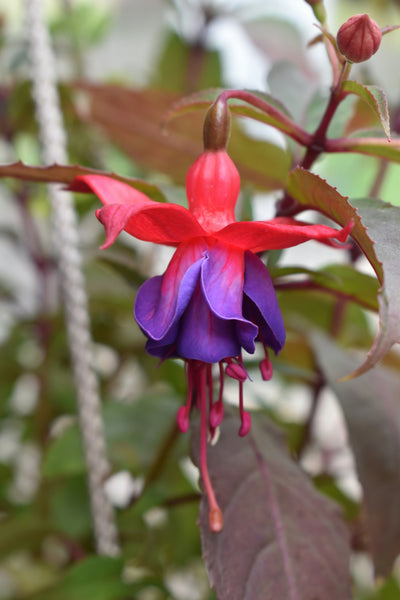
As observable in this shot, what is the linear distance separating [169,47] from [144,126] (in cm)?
40

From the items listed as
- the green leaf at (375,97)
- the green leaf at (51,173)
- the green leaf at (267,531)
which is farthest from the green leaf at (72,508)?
the green leaf at (375,97)

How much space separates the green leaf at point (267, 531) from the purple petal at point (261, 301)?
0.11 metres

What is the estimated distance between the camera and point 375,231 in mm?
279

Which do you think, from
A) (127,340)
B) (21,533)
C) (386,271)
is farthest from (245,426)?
(127,340)

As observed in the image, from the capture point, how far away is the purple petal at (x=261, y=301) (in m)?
0.29

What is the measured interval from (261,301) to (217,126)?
96 millimetres

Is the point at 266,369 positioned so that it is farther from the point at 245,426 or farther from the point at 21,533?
the point at 21,533

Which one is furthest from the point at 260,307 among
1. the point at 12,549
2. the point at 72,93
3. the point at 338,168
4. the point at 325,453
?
the point at 338,168

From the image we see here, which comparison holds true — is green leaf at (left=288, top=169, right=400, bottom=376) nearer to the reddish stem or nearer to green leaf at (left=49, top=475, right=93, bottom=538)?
the reddish stem

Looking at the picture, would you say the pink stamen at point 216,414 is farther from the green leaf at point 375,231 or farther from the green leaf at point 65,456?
the green leaf at point 65,456

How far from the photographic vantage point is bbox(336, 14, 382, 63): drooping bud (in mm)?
286

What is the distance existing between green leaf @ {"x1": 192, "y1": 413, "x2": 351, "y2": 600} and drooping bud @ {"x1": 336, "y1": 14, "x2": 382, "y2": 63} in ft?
0.80

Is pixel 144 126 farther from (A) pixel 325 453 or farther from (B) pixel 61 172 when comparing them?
(A) pixel 325 453

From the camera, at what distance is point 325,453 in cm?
98
